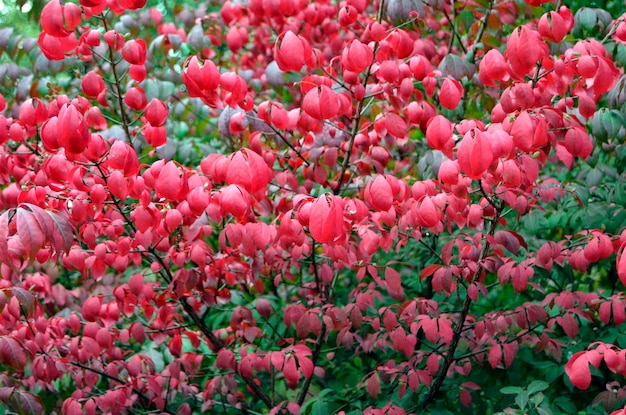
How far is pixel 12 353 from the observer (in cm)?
191

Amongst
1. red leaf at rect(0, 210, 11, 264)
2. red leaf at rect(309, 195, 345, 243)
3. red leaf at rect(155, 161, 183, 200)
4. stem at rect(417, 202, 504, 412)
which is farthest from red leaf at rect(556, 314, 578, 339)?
red leaf at rect(0, 210, 11, 264)

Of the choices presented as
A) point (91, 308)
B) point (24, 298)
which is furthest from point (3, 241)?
point (91, 308)

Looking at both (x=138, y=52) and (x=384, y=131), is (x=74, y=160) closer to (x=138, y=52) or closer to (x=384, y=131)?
(x=138, y=52)

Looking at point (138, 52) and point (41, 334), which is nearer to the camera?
point (138, 52)

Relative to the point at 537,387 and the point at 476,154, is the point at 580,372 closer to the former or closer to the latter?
the point at 537,387

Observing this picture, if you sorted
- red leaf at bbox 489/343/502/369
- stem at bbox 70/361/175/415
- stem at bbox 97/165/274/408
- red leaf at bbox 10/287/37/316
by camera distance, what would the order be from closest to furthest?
red leaf at bbox 10/287/37/316
red leaf at bbox 489/343/502/369
stem at bbox 97/165/274/408
stem at bbox 70/361/175/415

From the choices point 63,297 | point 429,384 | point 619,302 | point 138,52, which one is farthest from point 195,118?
point 619,302

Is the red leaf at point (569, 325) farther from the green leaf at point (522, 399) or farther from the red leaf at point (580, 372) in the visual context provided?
the red leaf at point (580, 372)

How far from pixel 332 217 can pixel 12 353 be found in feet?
3.40

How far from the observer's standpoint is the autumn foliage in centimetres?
195

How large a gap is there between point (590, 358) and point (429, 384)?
787 millimetres

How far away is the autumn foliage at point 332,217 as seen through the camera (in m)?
1.95

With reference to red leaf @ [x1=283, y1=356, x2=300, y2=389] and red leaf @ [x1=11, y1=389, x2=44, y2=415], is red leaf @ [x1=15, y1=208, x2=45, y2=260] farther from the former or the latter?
red leaf @ [x1=283, y1=356, x2=300, y2=389]

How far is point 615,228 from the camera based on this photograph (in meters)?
2.89
